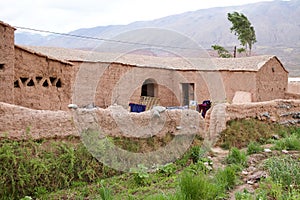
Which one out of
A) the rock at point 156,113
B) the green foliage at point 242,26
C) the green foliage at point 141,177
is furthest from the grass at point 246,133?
the green foliage at point 242,26

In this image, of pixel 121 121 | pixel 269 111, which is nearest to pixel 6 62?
pixel 121 121

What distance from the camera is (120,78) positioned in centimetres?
1319

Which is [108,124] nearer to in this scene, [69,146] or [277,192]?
[69,146]

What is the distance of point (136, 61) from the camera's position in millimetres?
14859

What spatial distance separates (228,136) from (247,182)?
3.23 m

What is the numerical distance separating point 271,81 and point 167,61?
196 inches

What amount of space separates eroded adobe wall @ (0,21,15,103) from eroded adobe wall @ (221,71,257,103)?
9.92m

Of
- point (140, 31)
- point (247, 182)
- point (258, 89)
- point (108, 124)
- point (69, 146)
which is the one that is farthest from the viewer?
point (258, 89)

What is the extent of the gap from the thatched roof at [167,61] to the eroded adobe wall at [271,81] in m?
0.35

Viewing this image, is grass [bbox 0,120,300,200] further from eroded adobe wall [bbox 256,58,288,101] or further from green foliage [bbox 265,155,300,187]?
eroded adobe wall [bbox 256,58,288,101]

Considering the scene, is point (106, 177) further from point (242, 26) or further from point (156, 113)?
point (242, 26)

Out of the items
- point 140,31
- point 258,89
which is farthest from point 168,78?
point 140,31

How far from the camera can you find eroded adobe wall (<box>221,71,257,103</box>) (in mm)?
14516

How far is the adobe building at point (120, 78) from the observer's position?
8117 millimetres
